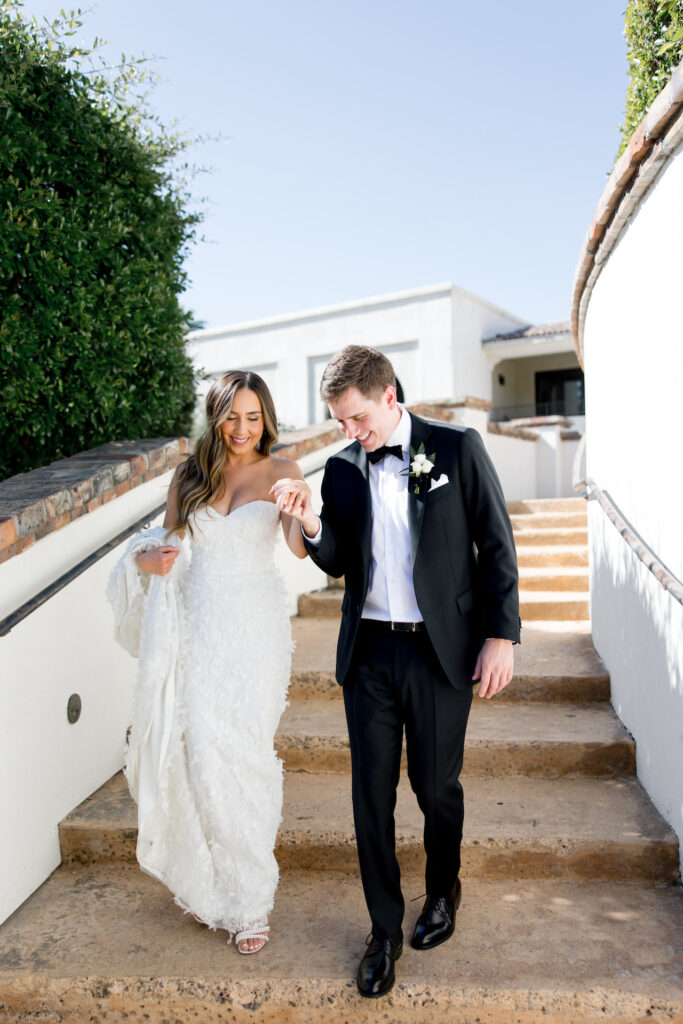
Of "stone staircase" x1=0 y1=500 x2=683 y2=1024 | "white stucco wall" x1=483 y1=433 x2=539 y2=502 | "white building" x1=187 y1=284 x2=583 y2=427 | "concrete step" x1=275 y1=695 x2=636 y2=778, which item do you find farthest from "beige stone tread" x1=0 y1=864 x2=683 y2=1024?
"white building" x1=187 y1=284 x2=583 y2=427

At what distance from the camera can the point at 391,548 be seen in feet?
7.86

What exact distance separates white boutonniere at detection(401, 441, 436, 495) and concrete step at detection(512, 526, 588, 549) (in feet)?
13.1

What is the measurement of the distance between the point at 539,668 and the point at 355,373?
247 centimetres

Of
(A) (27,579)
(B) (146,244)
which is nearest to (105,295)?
(B) (146,244)

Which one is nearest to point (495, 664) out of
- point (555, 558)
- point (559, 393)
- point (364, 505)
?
point (364, 505)

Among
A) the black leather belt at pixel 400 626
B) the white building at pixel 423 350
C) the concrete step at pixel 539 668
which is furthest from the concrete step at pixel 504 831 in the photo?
the white building at pixel 423 350

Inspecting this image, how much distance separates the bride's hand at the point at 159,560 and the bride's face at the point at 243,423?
44 centimetres

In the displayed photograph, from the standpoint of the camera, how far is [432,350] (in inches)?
714

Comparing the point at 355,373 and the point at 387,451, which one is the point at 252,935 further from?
the point at 355,373

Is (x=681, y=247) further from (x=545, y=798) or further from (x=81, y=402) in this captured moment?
(x=81, y=402)

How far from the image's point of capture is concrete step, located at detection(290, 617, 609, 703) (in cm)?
394

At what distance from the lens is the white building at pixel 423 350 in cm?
1812

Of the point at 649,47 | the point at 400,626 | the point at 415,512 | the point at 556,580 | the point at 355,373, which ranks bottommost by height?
the point at 556,580

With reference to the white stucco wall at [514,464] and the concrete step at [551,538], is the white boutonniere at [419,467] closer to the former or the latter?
the concrete step at [551,538]
